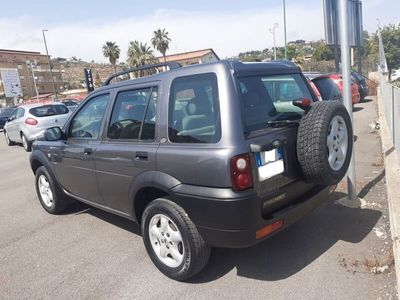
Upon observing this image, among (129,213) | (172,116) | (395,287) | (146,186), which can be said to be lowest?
(395,287)

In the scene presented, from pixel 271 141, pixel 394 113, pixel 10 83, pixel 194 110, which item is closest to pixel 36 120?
pixel 394 113

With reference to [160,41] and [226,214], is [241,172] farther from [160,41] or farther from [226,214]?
[160,41]

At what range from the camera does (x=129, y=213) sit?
156 inches

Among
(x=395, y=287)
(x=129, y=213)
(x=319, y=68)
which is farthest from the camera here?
(x=319, y=68)

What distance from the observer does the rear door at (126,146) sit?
358 cm

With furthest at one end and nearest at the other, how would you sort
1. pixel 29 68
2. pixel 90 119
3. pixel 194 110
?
pixel 29 68 → pixel 90 119 → pixel 194 110

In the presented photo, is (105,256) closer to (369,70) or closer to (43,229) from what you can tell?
(43,229)

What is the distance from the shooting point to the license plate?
10.0 ft

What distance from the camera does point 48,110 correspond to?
13.2 metres

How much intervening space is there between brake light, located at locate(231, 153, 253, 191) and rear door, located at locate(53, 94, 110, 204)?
1928mm

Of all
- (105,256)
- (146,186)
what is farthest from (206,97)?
(105,256)

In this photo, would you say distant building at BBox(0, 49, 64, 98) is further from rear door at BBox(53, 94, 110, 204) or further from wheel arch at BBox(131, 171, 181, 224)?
wheel arch at BBox(131, 171, 181, 224)

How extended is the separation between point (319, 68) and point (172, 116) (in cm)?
3357

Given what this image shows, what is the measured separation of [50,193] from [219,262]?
302cm
